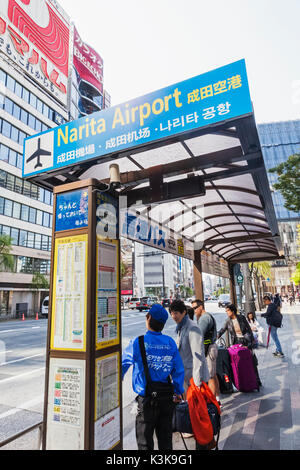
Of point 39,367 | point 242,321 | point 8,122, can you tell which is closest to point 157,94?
point 242,321

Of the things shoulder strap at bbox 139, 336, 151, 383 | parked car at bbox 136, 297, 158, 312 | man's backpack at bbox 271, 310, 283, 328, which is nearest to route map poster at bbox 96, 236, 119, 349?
shoulder strap at bbox 139, 336, 151, 383

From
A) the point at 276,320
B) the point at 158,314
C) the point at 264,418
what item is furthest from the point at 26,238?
the point at 158,314

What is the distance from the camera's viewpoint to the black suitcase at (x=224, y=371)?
5.38m

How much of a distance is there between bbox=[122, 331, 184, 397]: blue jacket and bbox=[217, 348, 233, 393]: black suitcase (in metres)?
3.15

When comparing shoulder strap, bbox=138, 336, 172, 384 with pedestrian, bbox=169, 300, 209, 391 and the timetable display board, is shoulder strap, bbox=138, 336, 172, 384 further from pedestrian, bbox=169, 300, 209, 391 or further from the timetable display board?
pedestrian, bbox=169, 300, 209, 391

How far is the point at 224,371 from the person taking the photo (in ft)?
17.9

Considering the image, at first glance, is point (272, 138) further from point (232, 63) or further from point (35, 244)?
point (232, 63)

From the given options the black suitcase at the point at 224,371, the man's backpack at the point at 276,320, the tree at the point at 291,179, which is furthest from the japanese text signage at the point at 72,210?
the tree at the point at 291,179

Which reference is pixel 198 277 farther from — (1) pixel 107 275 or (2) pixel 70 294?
(2) pixel 70 294

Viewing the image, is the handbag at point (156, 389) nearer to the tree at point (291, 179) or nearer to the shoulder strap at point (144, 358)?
the shoulder strap at point (144, 358)

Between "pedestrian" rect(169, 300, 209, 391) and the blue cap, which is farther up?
the blue cap

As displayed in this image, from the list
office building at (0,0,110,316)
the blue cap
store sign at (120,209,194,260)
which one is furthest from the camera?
office building at (0,0,110,316)

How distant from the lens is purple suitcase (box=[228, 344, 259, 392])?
5.37 meters

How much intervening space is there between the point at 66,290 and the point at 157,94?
89.9 inches
